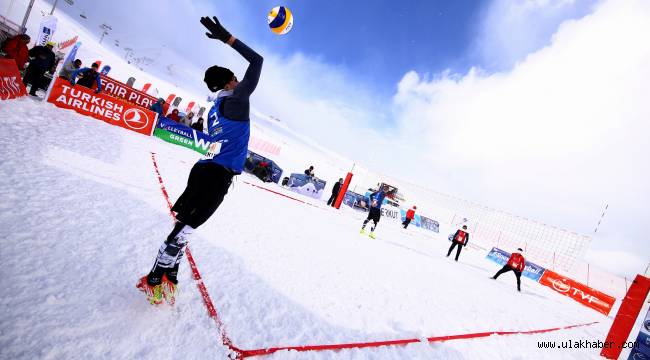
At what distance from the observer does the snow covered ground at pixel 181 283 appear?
82.5 inches

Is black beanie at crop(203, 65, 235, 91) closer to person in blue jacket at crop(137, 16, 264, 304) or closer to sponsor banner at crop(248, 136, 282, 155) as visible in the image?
person in blue jacket at crop(137, 16, 264, 304)

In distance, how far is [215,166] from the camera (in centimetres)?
254

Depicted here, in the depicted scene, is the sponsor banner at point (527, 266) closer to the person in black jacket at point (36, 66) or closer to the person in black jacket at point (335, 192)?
the person in black jacket at point (335, 192)

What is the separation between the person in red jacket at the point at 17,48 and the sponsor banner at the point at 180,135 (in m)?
4.52

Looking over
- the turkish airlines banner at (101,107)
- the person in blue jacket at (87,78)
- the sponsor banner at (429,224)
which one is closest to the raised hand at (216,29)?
the turkish airlines banner at (101,107)

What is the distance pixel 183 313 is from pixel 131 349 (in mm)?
565

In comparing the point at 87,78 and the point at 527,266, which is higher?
the point at 87,78

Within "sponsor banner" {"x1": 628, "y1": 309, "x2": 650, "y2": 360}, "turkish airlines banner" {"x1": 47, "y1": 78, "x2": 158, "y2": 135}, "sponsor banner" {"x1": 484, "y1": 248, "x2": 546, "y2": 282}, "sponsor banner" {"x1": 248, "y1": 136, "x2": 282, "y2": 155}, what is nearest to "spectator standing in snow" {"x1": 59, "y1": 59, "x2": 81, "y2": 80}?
"turkish airlines banner" {"x1": 47, "y1": 78, "x2": 158, "y2": 135}

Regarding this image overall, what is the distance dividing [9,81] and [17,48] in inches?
136

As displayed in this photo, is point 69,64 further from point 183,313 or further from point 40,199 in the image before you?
point 183,313

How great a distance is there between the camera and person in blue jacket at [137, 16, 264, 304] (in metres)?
2.44

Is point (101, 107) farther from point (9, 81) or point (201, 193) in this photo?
point (201, 193)

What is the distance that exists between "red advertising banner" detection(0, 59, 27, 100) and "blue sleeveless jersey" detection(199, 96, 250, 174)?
28.6 ft

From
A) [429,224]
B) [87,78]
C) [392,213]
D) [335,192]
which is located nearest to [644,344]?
[335,192]
